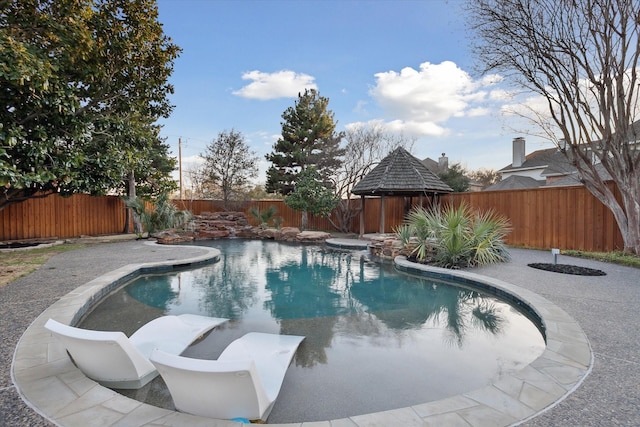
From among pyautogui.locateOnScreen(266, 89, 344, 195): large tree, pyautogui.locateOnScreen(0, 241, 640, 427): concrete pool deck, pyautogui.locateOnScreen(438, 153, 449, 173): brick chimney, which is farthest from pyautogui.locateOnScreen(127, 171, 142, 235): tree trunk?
pyautogui.locateOnScreen(438, 153, 449, 173): brick chimney

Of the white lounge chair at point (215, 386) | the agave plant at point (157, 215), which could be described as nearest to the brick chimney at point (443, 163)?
the agave plant at point (157, 215)

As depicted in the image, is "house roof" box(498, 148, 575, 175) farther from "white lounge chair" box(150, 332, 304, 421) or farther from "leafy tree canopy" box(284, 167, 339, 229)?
"white lounge chair" box(150, 332, 304, 421)

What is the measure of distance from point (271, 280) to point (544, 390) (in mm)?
5616

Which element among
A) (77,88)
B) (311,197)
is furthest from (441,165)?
(77,88)

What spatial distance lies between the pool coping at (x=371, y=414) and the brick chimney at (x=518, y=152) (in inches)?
1034

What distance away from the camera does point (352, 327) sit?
14.8ft

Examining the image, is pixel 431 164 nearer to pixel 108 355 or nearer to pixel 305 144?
pixel 305 144

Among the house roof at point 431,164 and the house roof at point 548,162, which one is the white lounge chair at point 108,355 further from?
the house roof at point 431,164

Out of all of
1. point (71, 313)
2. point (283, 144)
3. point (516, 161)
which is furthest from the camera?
point (516, 161)

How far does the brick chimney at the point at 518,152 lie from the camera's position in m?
25.9

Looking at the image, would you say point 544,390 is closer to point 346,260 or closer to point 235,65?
point 346,260

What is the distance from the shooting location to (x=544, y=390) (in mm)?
2410

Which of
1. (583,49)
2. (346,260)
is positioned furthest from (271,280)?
(583,49)

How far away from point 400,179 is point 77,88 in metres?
10.5
